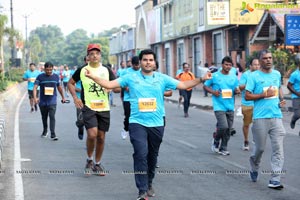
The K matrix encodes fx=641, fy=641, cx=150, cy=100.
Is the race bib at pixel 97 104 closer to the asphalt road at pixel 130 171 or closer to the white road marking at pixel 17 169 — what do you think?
the asphalt road at pixel 130 171

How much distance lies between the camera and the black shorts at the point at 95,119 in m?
9.64

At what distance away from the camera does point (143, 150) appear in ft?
25.3

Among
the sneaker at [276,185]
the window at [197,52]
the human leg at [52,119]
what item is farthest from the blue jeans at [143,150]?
the window at [197,52]

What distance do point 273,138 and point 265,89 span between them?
686mm

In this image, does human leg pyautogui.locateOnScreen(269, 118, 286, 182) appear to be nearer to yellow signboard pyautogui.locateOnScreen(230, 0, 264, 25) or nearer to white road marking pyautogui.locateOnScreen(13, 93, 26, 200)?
white road marking pyautogui.locateOnScreen(13, 93, 26, 200)

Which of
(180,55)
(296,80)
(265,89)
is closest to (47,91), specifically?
(296,80)

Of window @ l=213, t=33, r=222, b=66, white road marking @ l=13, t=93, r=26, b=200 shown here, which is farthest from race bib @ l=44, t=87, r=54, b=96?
window @ l=213, t=33, r=222, b=66

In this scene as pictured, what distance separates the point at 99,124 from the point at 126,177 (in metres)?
0.93

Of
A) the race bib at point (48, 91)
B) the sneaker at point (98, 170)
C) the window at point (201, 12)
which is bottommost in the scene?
the sneaker at point (98, 170)

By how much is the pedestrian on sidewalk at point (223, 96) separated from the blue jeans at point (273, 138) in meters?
2.84

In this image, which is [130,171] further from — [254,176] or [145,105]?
[145,105]

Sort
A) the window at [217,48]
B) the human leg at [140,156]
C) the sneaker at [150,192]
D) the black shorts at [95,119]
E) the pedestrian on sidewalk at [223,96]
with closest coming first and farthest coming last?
1. the human leg at [140,156]
2. the sneaker at [150,192]
3. the black shorts at [95,119]
4. the pedestrian on sidewalk at [223,96]
5. the window at [217,48]

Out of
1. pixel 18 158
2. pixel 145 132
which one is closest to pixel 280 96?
pixel 145 132

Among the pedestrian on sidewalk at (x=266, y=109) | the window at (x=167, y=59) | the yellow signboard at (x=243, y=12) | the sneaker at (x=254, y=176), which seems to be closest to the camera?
the pedestrian on sidewalk at (x=266, y=109)
